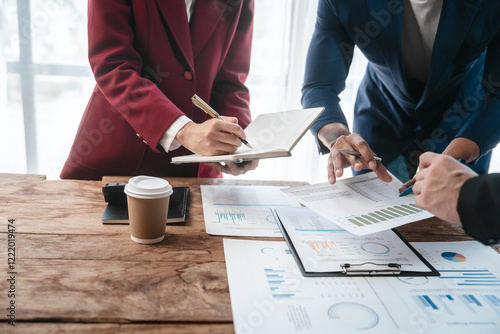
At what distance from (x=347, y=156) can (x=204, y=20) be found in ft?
2.19

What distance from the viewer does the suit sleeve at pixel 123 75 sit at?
1.13 metres

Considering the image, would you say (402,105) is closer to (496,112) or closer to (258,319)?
(496,112)

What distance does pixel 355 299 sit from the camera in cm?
69

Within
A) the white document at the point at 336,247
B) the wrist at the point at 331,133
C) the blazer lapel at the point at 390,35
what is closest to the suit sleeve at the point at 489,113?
the blazer lapel at the point at 390,35

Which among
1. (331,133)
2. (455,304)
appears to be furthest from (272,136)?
(455,304)

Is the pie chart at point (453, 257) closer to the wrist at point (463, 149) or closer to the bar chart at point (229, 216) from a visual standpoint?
the wrist at point (463, 149)

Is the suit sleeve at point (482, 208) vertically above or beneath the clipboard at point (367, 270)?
above

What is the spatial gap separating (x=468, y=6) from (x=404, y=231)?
2.31 ft

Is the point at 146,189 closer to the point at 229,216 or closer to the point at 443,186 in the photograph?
the point at 229,216

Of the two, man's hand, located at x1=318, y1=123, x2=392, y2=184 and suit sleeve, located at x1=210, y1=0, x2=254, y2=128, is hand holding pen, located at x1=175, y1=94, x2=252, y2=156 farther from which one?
suit sleeve, located at x1=210, y1=0, x2=254, y2=128

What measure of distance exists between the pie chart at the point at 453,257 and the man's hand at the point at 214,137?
0.58 metres

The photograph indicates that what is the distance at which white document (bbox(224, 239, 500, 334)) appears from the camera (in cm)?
63

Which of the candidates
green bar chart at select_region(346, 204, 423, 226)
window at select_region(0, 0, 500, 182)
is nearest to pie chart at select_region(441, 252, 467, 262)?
green bar chart at select_region(346, 204, 423, 226)

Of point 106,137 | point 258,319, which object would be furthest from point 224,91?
point 258,319
